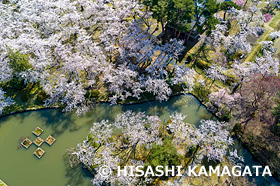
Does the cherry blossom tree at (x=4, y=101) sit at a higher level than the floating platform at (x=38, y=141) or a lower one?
higher

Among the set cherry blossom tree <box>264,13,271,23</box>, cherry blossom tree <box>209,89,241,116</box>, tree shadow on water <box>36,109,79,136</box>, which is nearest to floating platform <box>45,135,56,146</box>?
tree shadow on water <box>36,109,79,136</box>

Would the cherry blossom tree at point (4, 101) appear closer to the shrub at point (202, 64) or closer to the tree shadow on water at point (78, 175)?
the tree shadow on water at point (78, 175)

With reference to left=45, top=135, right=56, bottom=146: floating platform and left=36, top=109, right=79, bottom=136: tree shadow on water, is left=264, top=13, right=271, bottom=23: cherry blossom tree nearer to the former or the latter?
left=36, top=109, right=79, bottom=136: tree shadow on water

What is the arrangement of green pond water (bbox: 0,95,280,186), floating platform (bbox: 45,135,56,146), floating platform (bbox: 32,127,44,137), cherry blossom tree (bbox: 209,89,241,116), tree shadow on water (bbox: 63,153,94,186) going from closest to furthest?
tree shadow on water (bbox: 63,153,94,186) → green pond water (bbox: 0,95,280,186) → floating platform (bbox: 45,135,56,146) → floating platform (bbox: 32,127,44,137) → cherry blossom tree (bbox: 209,89,241,116)

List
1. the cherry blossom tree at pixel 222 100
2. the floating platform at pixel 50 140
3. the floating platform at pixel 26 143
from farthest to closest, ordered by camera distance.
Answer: the cherry blossom tree at pixel 222 100 → the floating platform at pixel 50 140 → the floating platform at pixel 26 143

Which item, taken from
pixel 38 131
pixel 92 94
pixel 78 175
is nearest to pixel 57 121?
pixel 38 131

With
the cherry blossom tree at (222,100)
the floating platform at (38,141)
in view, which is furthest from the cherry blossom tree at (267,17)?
the floating platform at (38,141)

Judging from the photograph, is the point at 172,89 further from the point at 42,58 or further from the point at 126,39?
the point at 42,58

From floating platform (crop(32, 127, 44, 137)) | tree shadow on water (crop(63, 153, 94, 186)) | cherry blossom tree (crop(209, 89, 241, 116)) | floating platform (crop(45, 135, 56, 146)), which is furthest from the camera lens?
cherry blossom tree (crop(209, 89, 241, 116))
